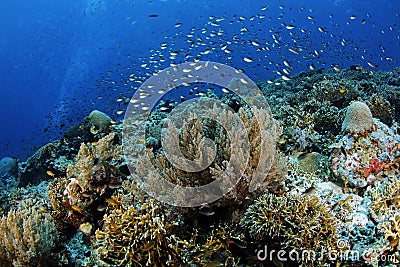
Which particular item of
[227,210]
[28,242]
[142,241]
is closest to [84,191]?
[28,242]

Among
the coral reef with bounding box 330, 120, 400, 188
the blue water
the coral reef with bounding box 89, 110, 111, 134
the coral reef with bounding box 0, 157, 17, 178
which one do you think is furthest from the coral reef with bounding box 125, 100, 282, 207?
the blue water

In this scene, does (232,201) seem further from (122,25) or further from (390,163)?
(122,25)

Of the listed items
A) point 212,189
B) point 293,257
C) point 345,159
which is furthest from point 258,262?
point 345,159

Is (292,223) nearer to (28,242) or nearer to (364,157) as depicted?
(364,157)

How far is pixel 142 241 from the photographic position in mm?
3342

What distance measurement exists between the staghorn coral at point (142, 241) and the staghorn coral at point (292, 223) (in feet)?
3.10

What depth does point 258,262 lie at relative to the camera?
324cm

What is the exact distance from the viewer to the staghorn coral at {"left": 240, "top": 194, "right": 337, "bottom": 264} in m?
3.12

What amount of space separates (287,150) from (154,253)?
3.98m

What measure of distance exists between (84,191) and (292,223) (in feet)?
11.6

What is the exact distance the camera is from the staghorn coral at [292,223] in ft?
10.2

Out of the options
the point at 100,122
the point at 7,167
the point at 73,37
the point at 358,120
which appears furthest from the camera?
the point at 73,37

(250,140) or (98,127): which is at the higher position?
(250,140)

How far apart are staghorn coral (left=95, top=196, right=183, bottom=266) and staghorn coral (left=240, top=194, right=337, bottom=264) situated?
0.94 m
